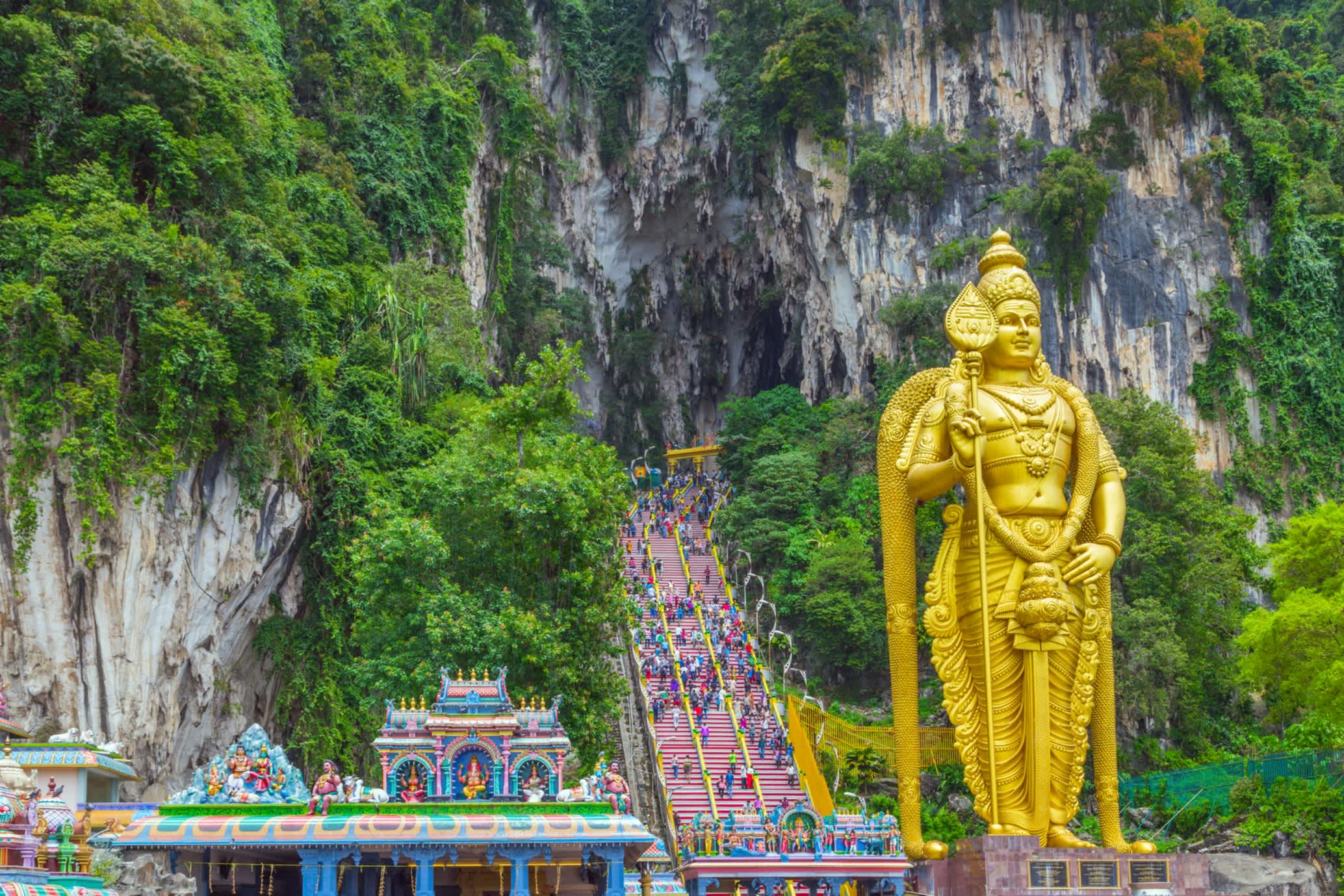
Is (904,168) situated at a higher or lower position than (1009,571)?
higher

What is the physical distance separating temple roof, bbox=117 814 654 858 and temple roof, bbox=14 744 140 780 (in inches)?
120

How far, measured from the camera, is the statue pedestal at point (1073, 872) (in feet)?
38.6

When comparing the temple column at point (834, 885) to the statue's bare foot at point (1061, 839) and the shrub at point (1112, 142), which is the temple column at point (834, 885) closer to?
the statue's bare foot at point (1061, 839)

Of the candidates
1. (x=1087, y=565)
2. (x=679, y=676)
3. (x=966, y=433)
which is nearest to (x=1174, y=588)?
(x=679, y=676)

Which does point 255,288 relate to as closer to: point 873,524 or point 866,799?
point 866,799

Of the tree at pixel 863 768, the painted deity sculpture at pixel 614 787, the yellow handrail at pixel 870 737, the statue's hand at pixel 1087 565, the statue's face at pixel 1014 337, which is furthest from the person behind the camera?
the yellow handrail at pixel 870 737

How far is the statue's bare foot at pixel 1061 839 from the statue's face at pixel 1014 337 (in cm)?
419

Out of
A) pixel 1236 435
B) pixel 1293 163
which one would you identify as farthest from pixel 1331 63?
pixel 1236 435

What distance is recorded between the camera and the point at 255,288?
719 inches

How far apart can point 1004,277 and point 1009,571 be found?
2.83 meters

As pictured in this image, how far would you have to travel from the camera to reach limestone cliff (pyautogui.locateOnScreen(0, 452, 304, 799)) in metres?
16.1

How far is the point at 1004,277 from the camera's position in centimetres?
1368

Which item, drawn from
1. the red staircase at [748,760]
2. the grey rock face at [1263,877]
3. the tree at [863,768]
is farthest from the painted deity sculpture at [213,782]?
the tree at [863,768]

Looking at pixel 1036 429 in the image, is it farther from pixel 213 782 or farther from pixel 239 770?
pixel 213 782
